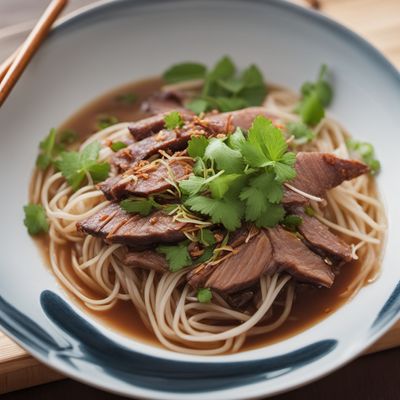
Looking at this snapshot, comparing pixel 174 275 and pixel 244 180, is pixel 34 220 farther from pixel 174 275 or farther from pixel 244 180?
pixel 244 180

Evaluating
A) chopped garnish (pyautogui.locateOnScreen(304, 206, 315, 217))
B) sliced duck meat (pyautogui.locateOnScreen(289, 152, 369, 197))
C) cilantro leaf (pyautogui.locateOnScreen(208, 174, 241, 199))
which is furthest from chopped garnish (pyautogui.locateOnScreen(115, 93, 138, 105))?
chopped garnish (pyautogui.locateOnScreen(304, 206, 315, 217))

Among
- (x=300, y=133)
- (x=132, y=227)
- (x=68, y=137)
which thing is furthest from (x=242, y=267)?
(x=68, y=137)

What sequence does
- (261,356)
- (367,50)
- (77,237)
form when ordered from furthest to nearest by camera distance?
(367,50)
(77,237)
(261,356)

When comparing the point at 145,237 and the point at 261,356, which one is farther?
the point at 145,237

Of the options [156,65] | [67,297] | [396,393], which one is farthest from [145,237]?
[156,65]

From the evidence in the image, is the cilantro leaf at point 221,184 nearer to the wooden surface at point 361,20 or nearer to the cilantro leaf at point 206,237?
the cilantro leaf at point 206,237

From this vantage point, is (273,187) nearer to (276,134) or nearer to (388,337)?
(276,134)

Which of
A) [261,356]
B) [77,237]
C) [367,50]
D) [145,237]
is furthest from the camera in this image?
[367,50]
